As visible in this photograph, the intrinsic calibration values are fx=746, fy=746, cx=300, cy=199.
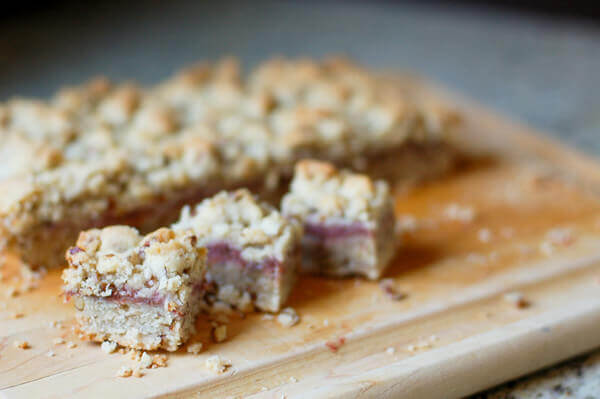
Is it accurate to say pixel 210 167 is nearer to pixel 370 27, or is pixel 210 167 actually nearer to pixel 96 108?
pixel 96 108

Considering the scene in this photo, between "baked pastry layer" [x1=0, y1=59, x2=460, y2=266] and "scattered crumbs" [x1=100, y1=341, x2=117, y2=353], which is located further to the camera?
"baked pastry layer" [x1=0, y1=59, x2=460, y2=266]

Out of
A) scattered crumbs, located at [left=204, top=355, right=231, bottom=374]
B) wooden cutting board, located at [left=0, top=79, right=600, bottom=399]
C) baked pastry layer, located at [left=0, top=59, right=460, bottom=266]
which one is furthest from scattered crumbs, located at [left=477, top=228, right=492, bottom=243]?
scattered crumbs, located at [left=204, top=355, right=231, bottom=374]

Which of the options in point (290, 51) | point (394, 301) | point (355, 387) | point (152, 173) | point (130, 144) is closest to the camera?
point (355, 387)

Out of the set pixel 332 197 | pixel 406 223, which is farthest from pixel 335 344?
pixel 406 223

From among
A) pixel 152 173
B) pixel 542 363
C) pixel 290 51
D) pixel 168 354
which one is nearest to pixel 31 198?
pixel 152 173

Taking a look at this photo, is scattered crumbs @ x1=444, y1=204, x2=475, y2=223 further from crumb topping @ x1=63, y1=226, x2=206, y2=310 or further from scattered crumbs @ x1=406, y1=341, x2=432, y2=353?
crumb topping @ x1=63, y1=226, x2=206, y2=310
